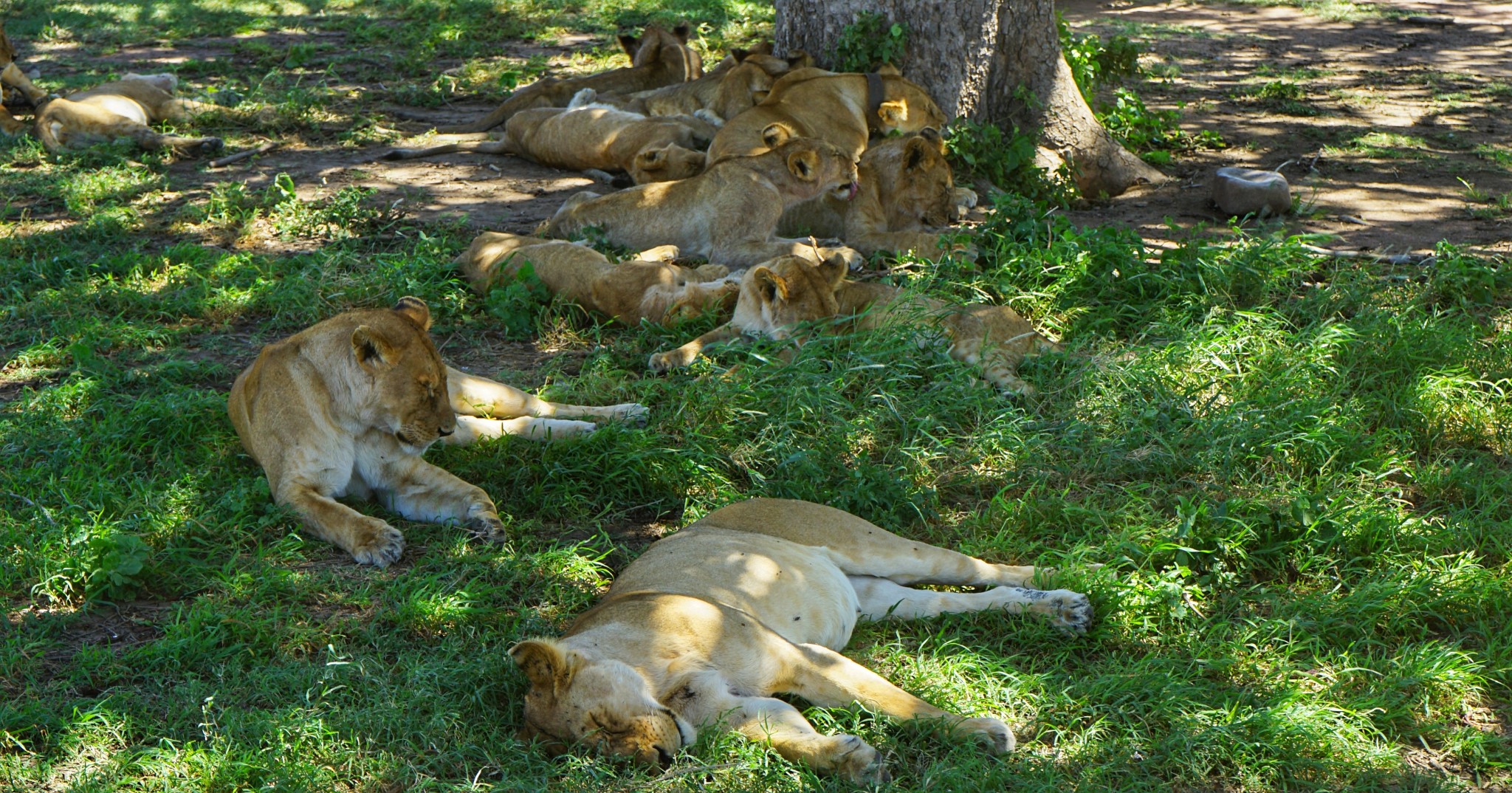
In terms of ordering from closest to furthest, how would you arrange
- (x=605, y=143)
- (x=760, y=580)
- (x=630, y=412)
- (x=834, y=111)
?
(x=760, y=580), (x=630, y=412), (x=834, y=111), (x=605, y=143)

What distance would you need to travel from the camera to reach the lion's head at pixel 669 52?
10.3 m

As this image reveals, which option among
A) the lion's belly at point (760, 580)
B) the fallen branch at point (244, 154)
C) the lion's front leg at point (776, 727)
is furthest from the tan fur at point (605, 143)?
the lion's front leg at point (776, 727)

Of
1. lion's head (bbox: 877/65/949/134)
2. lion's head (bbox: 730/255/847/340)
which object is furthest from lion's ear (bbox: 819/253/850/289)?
lion's head (bbox: 877/65/949/134)

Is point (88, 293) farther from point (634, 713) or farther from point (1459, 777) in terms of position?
point (1459, 777)

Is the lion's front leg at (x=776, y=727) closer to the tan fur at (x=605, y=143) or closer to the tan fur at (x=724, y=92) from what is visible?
the tan fur at (x=605, y=143)

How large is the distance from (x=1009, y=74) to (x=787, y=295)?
316cm

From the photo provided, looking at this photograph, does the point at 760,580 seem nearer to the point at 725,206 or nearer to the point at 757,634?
the point at 757,634

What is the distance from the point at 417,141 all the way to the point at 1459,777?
8322 millimetres

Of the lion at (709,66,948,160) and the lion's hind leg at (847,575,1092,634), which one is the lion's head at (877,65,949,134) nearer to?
the lion at (709,66,948,160)

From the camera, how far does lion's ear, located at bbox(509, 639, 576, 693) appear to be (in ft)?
10.6

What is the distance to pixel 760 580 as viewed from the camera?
12.6 feet

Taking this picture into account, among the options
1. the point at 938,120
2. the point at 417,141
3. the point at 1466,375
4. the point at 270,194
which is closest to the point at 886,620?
the point at 1466,375

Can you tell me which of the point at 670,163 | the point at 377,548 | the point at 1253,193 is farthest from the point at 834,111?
the point at 377,548

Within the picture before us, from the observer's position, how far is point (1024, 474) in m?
4.98
